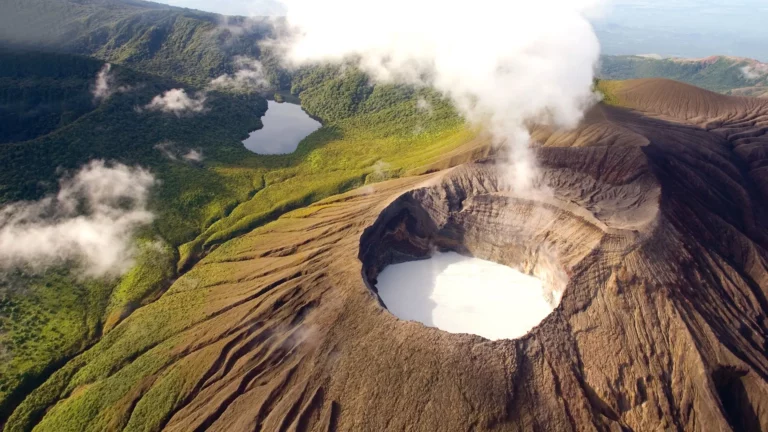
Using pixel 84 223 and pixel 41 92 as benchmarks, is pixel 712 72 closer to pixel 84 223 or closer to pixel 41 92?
pixel 41 92

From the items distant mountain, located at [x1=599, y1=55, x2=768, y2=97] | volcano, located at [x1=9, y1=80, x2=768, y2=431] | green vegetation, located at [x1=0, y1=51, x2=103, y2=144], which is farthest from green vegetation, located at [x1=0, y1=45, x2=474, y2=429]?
distant mountain, located at [x1=599, y1=55, x2=768, y2=97]

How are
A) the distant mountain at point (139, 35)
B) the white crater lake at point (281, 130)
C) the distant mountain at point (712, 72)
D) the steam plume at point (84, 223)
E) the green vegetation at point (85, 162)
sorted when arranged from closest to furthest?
the green vegetation at point (85, 162)
the steam plume at point (84, 223)
the white crater lake at point (281, 130)
the distant mountain at point (139, 35)
the distant mountain at point (712, 72)

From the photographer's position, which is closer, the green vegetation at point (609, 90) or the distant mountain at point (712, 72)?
the green vegetation at point (609, 90)

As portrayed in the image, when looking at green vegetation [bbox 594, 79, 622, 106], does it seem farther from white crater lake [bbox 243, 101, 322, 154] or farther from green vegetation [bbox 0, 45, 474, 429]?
white crater lake [bbox 243, 101, 322, 154]

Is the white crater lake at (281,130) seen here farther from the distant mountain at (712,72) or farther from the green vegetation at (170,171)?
the distant mountain at (712,72)

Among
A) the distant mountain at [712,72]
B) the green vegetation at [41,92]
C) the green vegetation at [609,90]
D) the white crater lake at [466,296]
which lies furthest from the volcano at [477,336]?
the distant mountain at [712,72]

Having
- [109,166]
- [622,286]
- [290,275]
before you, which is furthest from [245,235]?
[622,286]
